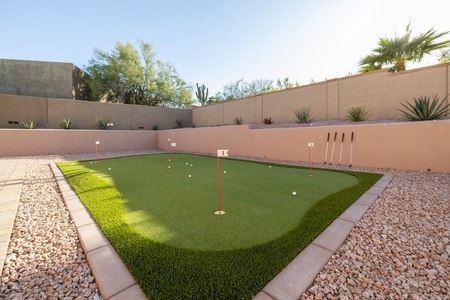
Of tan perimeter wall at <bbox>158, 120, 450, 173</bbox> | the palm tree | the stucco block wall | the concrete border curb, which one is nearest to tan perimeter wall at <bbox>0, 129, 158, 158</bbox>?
the stucco block wall

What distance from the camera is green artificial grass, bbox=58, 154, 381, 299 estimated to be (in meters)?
1.45

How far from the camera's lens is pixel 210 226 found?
2.28 m

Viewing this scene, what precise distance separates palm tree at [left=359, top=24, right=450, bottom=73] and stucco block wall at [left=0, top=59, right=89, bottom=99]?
23.5m

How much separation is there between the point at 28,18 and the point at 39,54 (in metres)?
9.02

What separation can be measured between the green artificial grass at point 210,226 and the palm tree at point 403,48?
9228 mm

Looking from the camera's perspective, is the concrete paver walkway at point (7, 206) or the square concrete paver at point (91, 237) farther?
the concrete paver walkway at point (7, 206)

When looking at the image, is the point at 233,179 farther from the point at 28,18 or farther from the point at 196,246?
the point at 28,18

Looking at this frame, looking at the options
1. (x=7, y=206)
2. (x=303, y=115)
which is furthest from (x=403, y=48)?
(x=7, y=206)

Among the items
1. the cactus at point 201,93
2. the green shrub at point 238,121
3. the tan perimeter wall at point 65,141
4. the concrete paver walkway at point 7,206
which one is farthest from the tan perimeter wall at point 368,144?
the cactus at point 201,93

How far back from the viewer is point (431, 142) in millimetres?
5195

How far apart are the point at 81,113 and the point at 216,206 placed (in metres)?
16.5

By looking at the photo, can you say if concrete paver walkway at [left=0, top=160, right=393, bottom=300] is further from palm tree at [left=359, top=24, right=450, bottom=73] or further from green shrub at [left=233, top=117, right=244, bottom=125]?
green shrub at [left=233, top=117, right=244, bottom=125]

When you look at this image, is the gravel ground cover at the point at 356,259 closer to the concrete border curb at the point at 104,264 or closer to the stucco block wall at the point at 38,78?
the concrete border curb at the point at 104,264

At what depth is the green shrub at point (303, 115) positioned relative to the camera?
984 centimetres
